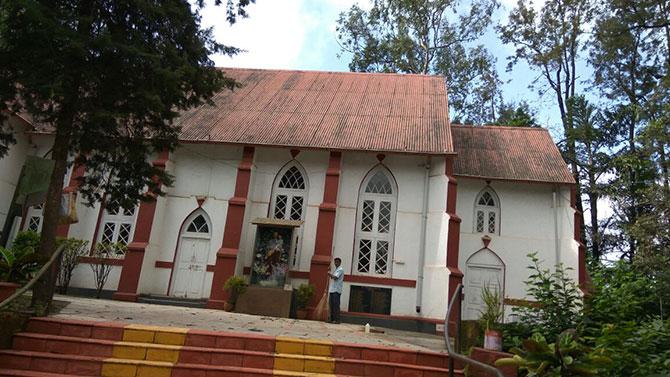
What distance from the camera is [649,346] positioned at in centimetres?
577

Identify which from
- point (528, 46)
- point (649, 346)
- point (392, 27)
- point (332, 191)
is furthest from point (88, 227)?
point (528, 46)

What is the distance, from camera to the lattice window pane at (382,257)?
593 inches

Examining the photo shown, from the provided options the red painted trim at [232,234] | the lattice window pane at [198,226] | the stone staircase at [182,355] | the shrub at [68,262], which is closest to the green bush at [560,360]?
the stone staircase at [182,355]

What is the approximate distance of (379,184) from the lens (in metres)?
15.9

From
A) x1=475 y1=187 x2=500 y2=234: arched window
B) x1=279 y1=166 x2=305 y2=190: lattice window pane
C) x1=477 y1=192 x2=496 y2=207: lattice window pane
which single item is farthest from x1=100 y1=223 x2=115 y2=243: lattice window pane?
x1=477 y1=192 x2=496 y2=207: lattice window pane

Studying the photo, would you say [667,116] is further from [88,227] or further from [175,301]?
[88,227]

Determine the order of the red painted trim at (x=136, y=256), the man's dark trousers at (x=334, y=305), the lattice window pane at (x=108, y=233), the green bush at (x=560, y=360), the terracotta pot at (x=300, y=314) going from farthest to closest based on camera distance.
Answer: the lattice window pane at (x=108, y=233)
the red painted trim at (x=136, y=256)
the terracotta pot at (x=300, y=314)
the man's dark trousers at (x=334, y=305)
the green bush at (x=560, y=360)

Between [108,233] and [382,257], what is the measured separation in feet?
28.7

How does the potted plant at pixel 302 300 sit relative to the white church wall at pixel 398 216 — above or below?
below

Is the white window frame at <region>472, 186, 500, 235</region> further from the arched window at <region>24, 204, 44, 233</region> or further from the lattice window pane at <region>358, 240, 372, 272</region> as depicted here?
the arched window at <region>24, 204, 44, 233</region>

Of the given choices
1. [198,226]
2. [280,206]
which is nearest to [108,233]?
[198,226]

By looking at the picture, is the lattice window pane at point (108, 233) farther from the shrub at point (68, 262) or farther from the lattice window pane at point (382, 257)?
the lattice window pane at point (382, 257)

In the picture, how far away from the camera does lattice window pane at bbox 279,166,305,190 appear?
16.0 meters

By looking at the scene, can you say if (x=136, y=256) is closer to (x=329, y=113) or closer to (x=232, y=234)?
(x=232, y=234)
